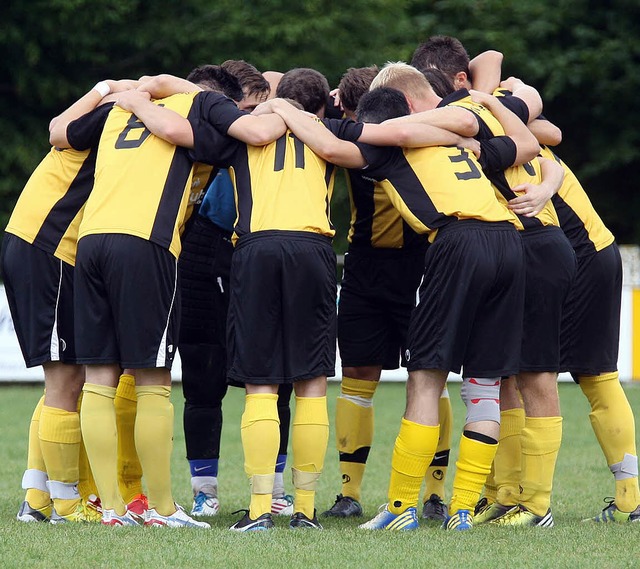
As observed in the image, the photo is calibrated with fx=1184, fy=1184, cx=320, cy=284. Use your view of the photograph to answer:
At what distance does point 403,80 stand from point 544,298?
4.23 feet

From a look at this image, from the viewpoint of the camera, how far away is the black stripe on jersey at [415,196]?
216 inches

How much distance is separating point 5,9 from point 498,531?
17179mm

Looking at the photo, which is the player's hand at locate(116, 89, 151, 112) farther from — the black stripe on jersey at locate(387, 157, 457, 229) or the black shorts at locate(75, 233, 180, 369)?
the black stripe on jersey at locate(387, 157, 457, 229)

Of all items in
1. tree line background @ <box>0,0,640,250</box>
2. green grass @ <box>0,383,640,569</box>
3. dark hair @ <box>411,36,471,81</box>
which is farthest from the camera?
tree line background @ <box>0,0,640,250</box>

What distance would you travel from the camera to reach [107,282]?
536cm

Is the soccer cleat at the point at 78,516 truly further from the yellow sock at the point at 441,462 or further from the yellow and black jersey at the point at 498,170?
the yellow and black jersey at the point at 498,170

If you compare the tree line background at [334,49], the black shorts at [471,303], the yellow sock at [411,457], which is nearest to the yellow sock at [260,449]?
the yellow sock at [411,457]

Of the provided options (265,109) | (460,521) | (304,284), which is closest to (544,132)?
(265,109)

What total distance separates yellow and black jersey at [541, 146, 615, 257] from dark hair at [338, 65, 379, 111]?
106 cm

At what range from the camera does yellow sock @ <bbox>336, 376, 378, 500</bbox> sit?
642cm

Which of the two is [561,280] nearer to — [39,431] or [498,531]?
[498,531]

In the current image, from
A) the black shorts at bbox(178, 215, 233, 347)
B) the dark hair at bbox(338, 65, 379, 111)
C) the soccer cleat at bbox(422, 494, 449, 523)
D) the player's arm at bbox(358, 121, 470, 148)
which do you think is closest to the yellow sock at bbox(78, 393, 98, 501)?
the black shorts at bbox(178, 215, 233, 347)

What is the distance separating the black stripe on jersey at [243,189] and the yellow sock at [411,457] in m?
1.16

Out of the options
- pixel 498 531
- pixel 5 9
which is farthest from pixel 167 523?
pixel 5 9
